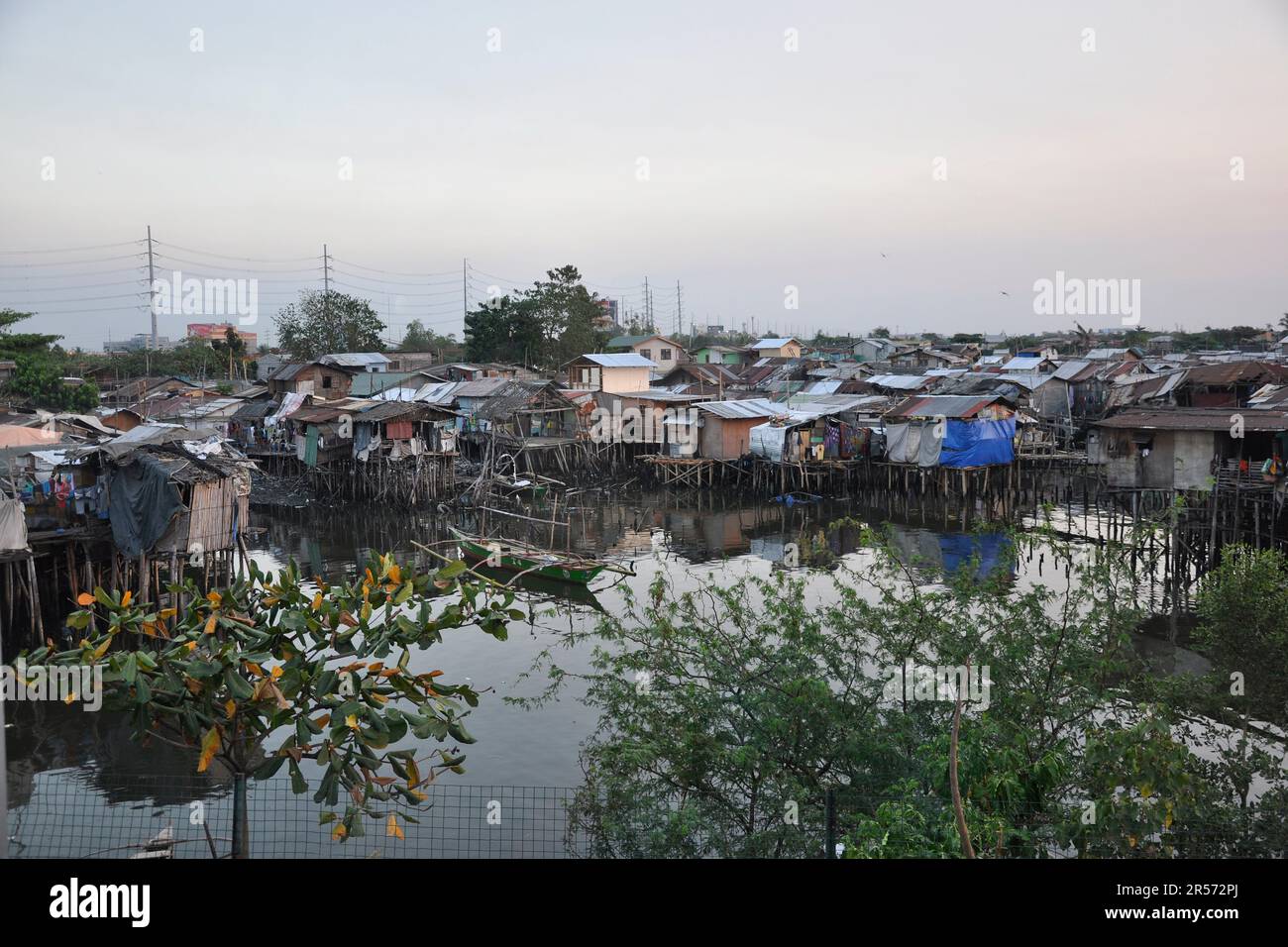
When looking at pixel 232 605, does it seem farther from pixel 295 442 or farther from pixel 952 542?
pixel 295 442

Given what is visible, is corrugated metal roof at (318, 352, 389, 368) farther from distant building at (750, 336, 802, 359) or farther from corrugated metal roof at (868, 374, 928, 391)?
distant building at (750, 336, 802, 359)

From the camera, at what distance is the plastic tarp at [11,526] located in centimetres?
1203

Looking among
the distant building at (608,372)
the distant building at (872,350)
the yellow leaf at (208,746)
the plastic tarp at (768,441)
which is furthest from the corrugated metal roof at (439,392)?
the yellow leaf at (208,746)

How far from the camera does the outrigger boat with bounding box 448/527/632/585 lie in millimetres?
17031

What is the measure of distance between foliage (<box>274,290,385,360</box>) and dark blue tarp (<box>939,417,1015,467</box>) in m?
27.0

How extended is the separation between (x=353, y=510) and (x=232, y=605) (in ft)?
72.8

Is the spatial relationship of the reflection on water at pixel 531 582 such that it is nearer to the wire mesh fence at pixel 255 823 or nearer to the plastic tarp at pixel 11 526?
the wire mesh fence at pixel 255 823

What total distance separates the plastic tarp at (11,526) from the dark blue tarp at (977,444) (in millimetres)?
20658

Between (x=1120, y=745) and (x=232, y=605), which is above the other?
(x=232, y=605)

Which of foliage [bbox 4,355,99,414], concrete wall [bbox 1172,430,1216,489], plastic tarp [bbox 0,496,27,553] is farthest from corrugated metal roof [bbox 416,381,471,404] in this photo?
concrete wall [bbox 1172,430,1216,489]

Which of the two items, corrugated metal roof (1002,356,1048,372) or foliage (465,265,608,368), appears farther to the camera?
foliage (465,265,608,368)
